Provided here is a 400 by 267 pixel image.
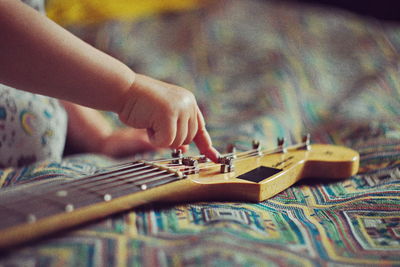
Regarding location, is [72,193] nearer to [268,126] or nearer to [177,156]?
[177,156]

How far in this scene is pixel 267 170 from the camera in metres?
0.63

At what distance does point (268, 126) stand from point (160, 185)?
490 mm

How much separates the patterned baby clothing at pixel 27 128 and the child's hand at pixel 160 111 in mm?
262

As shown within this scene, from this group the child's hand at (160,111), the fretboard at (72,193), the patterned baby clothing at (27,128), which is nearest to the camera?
the fretboard at (72,193)

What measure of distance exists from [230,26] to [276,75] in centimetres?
27

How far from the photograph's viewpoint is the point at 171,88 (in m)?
0.56

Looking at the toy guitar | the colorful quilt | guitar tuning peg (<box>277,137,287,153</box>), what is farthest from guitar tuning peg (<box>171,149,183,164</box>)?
guitar tuning peg (<box>277,137,287,153</box>)

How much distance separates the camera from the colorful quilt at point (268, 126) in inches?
14.5

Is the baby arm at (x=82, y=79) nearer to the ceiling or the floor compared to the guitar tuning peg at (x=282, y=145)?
nearer to the ceiling

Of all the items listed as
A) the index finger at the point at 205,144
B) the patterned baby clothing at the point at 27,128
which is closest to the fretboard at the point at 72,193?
the index finger at the point at 205,144

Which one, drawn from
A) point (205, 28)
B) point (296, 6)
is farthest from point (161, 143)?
point (296, 6)

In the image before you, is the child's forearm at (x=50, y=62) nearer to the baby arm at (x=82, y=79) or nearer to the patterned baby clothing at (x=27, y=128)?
the baby arm at (x=82, y=79)

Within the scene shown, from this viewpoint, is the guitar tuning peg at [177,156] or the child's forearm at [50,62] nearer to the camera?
the child's forearm at [50,62]

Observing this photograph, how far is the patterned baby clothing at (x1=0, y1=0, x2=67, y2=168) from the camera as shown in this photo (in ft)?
2.22
